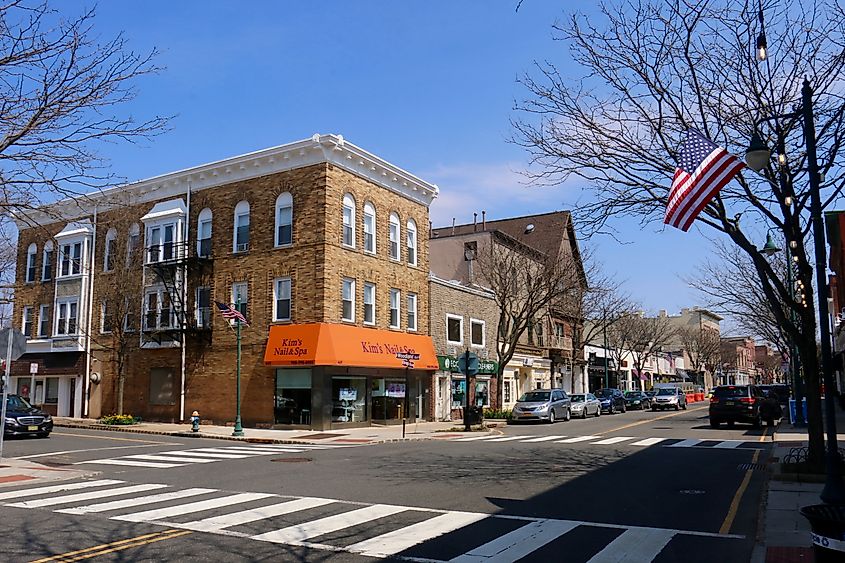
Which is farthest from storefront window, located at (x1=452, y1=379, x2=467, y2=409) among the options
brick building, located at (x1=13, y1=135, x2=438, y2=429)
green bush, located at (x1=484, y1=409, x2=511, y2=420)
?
brick building, located at (x1=13, y1=135, x2=438, y2=429)

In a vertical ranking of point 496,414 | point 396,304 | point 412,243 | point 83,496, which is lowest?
point 496,414

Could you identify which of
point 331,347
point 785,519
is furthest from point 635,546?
point 331,347

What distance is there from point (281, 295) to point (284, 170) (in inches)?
208

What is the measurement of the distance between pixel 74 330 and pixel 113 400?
15.8 ft

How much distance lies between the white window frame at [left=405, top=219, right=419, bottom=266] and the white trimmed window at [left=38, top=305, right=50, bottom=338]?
66.1ft

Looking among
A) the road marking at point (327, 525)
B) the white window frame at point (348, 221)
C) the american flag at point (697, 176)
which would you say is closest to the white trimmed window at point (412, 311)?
the white window frame at point (348, 221)

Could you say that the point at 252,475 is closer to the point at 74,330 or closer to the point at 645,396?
the point at 74,330

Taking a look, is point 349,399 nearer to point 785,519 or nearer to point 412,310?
point 412,310

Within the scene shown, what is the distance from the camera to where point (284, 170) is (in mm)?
30531

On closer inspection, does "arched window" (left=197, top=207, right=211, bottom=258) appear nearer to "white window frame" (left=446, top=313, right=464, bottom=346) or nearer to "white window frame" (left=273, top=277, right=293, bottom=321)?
"white window frame" (left=273, top=277, right=293, bottom=321)

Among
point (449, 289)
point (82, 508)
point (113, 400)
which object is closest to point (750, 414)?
point (449, 289)

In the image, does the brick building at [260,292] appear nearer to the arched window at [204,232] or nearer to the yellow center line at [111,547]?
the arched window at [204,232]

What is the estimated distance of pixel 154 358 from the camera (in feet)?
112

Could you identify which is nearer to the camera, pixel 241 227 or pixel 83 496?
pixel 83 496
